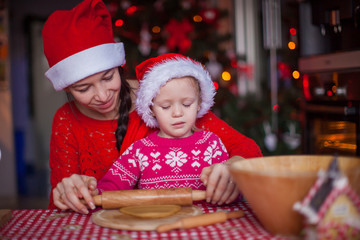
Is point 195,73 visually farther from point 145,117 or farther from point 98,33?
point 98,33

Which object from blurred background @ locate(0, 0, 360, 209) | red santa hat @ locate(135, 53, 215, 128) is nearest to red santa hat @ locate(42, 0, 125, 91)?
red santa hat @ locate(135, 53, 215, 128)

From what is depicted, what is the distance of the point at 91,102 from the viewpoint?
1402 mm

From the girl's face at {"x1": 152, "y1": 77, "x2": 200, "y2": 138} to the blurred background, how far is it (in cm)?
39

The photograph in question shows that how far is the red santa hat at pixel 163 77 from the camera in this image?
51.9 inches

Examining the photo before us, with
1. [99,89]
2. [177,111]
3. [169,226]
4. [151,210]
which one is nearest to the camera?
[169,226]

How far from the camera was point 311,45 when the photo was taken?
226cm

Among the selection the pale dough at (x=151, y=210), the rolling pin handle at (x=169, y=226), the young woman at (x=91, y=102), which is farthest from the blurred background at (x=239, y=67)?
the rolling pin handle at (x=169, y=226)

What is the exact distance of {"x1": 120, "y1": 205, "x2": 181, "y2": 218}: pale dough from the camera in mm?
878

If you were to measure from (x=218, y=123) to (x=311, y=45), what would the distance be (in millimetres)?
1035

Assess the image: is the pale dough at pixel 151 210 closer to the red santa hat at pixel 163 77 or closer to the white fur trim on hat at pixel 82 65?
the red santa hat at pixel 163 77

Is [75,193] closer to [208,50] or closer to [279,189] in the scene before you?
[279,189]

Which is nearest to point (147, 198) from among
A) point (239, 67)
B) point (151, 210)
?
point (151, 210)

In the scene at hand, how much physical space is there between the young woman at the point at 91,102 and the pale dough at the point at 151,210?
0.41 m

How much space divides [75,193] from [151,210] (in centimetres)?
22
